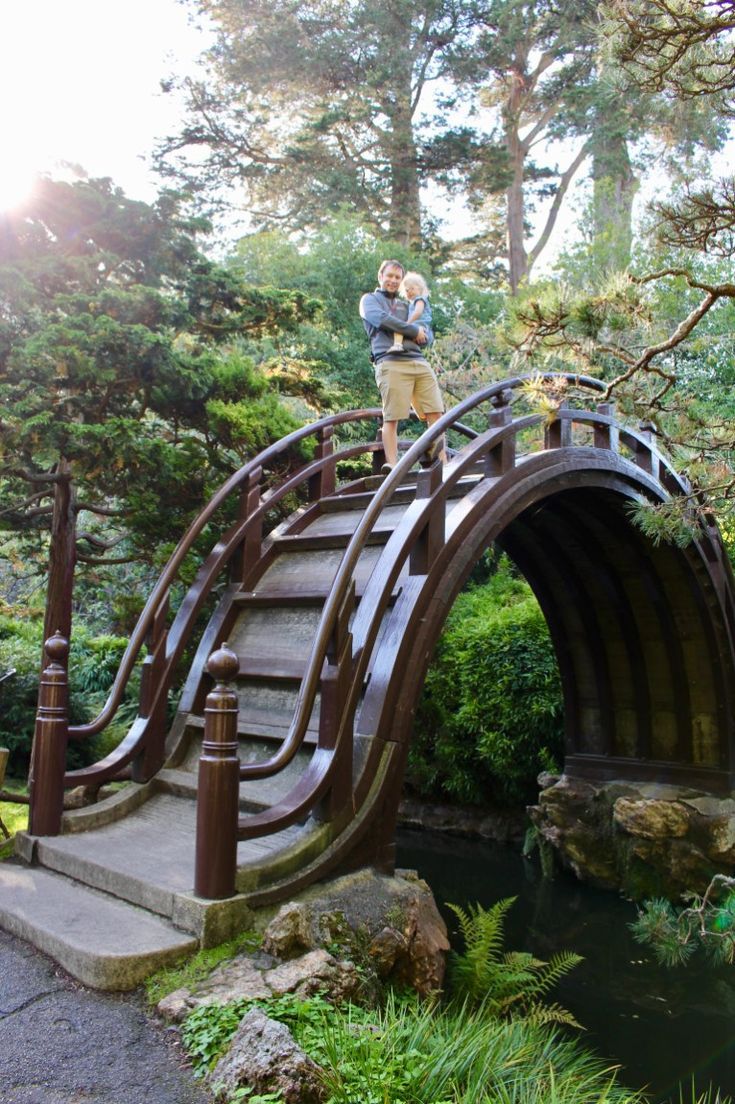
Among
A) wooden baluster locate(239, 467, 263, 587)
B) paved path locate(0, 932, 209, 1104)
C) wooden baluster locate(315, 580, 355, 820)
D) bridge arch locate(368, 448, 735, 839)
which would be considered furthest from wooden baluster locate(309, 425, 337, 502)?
paved path locate(0, 932, 209, 1104)

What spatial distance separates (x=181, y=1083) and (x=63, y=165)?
7.26m

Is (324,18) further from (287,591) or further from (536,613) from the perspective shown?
(287,591)

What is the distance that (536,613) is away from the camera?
10.9 meters

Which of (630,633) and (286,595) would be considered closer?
(286,595)

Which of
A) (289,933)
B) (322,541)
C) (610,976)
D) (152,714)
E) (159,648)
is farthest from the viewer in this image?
(610,976)

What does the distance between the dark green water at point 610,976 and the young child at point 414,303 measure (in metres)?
4.87

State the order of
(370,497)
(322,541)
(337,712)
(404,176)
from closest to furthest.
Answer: (337,712) < (322,541) < (370,497) < (404,176)

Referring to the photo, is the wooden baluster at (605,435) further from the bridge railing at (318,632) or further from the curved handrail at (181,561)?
the curved handrail at (181,561)

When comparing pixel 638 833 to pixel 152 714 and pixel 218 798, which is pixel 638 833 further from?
pixel 218 798

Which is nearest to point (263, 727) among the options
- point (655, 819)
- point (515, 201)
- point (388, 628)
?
point (388, 628)

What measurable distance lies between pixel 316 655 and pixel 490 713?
21.1ft

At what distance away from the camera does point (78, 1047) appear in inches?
117

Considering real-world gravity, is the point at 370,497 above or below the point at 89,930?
above

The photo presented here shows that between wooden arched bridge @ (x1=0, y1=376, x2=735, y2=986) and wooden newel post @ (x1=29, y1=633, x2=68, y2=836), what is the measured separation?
0.01m
